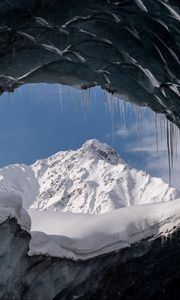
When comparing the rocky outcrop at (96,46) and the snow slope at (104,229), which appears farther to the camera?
the snow slope at (104,229)

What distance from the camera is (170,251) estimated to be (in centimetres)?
1143

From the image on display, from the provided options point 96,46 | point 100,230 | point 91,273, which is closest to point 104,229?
point 100,230

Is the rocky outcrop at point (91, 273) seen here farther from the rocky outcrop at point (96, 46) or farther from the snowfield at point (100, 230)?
the rocky outcrop at point (96, 46)

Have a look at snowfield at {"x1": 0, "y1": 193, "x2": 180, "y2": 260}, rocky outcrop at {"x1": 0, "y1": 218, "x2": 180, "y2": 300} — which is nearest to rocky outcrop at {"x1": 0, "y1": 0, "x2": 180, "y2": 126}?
rocky outcrop at {"x1": 0, "y1": 218, "x2": 180, "y2": 300}

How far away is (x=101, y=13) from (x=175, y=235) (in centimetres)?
669

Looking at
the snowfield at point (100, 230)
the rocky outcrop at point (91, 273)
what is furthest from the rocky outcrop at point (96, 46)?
the snowfield at point (100, 230)

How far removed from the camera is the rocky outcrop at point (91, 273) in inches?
345

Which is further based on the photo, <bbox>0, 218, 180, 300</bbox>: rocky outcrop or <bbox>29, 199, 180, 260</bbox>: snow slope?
<bbox>29, 199, 180, 260</bbox>: snow slope

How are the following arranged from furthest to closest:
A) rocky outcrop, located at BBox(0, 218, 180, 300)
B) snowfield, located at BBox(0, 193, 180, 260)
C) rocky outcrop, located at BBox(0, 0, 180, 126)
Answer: snowfield, located at BBox(0, 193, 180, 260), rocky outcrop, located at BBox(0, 218, 180, 300), rocky outcrop, located at BBox(0, 0, 180, 126)

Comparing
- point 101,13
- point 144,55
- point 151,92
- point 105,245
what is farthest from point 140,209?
point 101,13

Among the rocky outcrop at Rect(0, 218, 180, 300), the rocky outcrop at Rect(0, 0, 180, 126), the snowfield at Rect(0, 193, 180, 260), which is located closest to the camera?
the rocky outcrop at Rect(0, 0, 180, 126)

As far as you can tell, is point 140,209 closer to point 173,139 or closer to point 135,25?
point 173,139

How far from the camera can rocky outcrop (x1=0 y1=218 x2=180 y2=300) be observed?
28.7 ft

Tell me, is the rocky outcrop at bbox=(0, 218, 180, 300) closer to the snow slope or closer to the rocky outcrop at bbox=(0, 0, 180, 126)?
the snow slope
